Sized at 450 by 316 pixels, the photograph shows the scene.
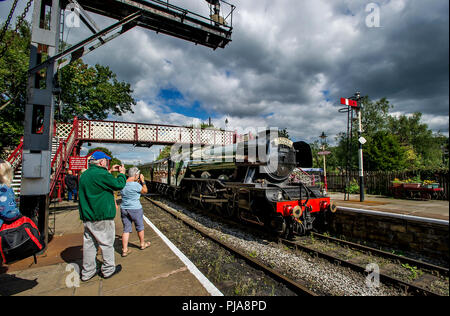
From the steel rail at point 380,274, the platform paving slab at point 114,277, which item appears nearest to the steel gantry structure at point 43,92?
→ the platform paving slab at point 114,277

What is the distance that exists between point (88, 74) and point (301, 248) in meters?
21.9

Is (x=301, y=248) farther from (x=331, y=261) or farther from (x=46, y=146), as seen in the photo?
(x=46, y=146)

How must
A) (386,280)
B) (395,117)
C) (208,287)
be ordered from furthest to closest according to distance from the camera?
1. (395,117)
2. (386,280)
3. (208,287)

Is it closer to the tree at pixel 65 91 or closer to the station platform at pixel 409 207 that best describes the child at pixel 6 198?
the station platform at pixel 409 207

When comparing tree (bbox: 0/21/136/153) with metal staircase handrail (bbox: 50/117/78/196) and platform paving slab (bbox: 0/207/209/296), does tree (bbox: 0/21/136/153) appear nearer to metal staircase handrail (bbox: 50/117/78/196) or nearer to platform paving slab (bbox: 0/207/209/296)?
metal staircase handrail (bbox: 50/117/78/196)

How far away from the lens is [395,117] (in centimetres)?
3900

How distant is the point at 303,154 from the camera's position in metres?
7.36

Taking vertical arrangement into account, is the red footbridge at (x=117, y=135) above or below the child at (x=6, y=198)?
above

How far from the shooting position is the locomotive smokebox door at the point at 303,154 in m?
7.27

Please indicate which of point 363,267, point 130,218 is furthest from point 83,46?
point 363,267

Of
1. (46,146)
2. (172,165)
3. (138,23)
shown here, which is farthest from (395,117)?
(46,146)

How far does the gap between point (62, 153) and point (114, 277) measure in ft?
29.4

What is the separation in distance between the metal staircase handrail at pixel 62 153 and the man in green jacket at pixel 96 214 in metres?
6.38

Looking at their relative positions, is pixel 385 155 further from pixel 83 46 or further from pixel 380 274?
pixel 83 46
